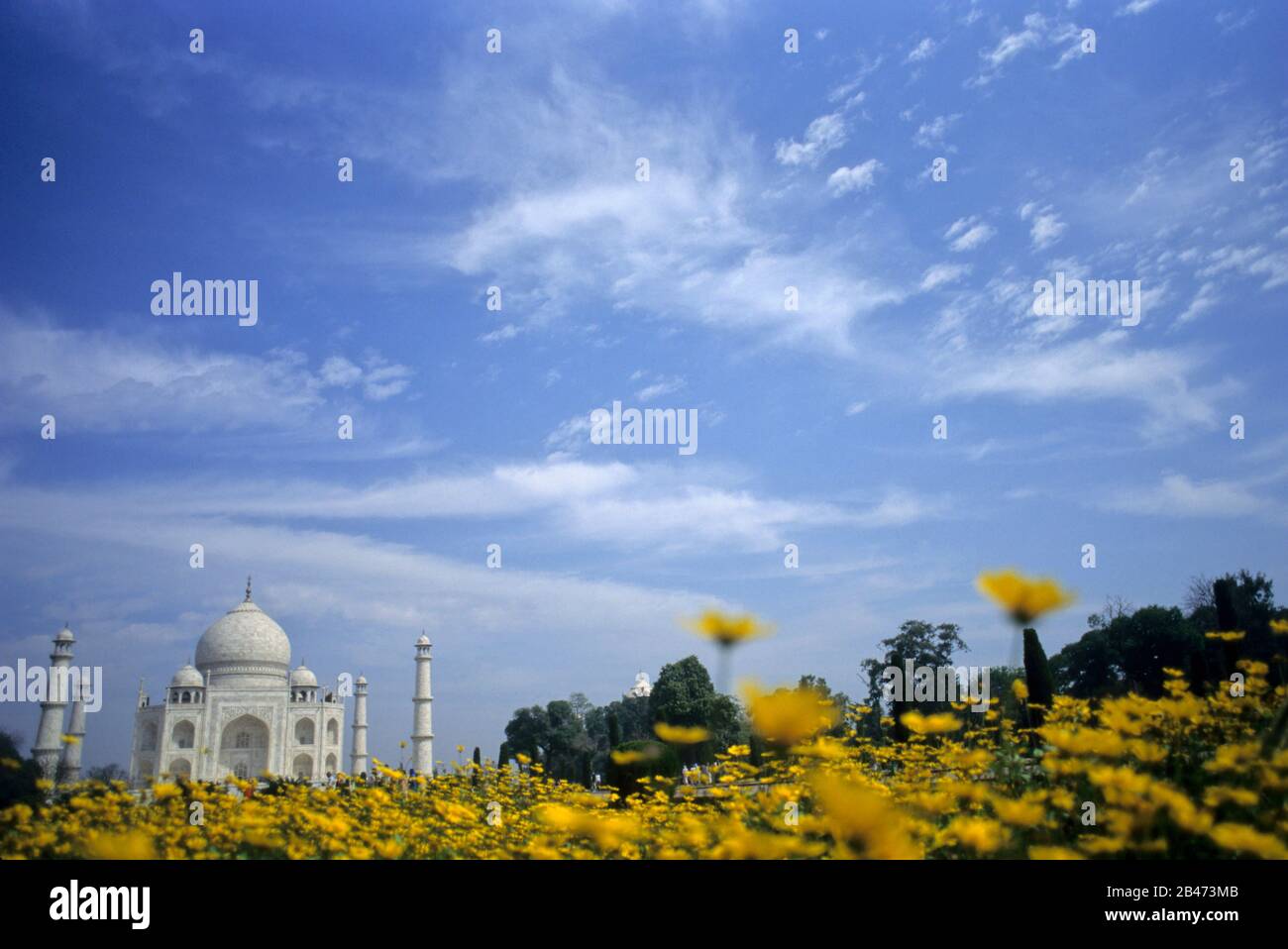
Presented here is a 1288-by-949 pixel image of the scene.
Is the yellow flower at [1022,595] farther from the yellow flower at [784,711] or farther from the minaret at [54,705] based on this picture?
the minaret at [54,705]

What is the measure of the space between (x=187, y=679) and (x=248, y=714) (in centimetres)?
393

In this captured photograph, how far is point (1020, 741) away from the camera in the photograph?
605cm

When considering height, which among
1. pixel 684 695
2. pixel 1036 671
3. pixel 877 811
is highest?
pixel 877 811

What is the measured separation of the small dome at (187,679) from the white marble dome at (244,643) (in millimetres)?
1145

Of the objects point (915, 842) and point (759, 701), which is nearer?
point (759, 701)

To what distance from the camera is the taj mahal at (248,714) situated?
167 feet

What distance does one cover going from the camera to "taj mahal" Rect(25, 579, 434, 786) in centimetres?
5100

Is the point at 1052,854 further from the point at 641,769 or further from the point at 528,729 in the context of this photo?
the point at 528,729

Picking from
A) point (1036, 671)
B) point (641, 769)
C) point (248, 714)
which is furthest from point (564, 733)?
point (641, 769)

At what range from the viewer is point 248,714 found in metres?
52.1
